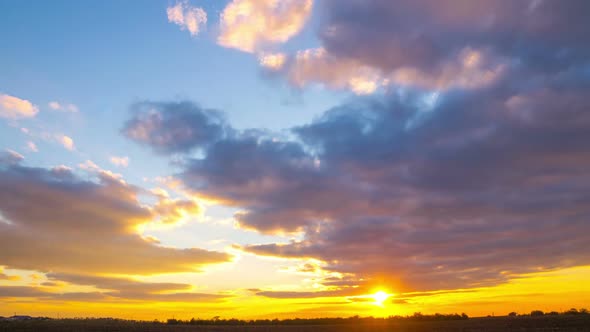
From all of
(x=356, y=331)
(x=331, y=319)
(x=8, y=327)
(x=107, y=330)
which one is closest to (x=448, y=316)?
(x=331, y=319)

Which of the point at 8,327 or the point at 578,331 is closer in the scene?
the point at 578,331

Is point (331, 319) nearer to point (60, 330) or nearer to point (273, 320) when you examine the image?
point (273, 320)

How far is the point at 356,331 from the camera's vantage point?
279 feet

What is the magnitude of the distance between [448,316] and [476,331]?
243 ft

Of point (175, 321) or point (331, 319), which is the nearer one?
point (175, 321)

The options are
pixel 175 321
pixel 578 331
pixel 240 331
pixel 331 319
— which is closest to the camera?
pixel 578 331

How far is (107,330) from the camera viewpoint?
A: 272 ft

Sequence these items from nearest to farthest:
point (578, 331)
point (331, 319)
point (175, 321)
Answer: point (578, 331), point (175, 321), point (331, 319)

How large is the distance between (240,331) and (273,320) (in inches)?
2523

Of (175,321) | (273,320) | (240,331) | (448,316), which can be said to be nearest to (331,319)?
(273,320)

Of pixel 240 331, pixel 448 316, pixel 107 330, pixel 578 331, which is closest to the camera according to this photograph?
pixel 578 331

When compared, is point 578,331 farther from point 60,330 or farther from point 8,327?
point 8,327

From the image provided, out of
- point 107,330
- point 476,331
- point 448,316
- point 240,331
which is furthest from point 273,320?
point 476,331

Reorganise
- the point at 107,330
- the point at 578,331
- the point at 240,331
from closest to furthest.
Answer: the point at 578,331
the point at 107,330
the point at 240,331
